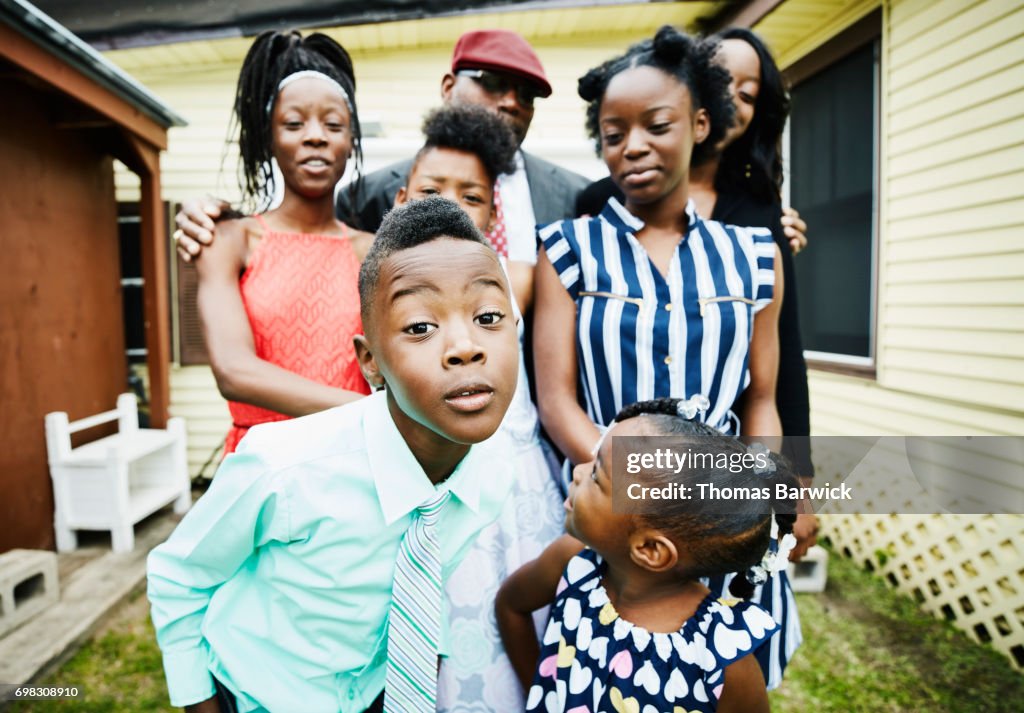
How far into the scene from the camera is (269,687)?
1.39m

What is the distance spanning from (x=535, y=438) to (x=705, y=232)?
0.78 metres

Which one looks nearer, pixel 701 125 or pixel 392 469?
pixel 392 469

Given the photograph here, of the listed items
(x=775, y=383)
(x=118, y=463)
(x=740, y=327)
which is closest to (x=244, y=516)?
(x=740, y=327)

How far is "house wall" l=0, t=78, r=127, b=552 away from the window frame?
559cm

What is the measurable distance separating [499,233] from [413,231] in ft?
3.28

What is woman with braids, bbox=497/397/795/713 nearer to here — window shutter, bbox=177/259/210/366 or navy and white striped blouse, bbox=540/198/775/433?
navy and white striped blouse, bbox=540/198/775/433

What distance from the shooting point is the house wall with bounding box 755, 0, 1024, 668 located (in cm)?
366

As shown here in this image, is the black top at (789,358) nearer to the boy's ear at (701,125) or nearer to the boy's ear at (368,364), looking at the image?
the boy's ear at (701,125)

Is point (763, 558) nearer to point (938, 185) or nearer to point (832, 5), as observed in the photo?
point (938, 185)

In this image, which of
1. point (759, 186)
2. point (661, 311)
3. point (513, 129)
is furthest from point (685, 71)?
point (513, 129)

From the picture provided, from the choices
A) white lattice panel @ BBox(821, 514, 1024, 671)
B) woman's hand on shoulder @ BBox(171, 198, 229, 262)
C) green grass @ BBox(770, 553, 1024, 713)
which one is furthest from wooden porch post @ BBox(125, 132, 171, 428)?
white lattice panel @ BBox(821, 514, 1024, 671)

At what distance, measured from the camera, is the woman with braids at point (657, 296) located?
171cm

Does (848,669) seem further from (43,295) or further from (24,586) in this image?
(43,295)

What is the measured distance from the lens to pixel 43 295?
4.54 meters
